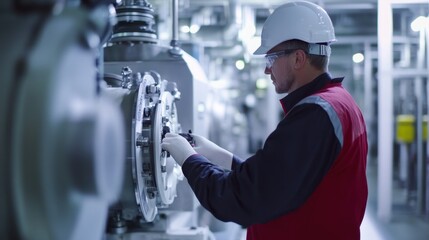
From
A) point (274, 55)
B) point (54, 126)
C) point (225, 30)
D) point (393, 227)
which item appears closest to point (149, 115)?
point (274, 55)

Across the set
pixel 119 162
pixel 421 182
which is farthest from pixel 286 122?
pixel 421 182

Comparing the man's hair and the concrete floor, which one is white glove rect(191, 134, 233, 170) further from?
the concrete floor

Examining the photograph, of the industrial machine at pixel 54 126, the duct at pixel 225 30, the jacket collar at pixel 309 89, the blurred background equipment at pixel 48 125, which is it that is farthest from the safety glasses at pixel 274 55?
the duct at pixel 225 30

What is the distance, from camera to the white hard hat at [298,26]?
121 centimetres

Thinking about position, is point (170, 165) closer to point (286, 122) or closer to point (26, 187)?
point (286, 122)

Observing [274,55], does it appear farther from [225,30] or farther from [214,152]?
[225,30]

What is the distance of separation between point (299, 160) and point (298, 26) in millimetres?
409

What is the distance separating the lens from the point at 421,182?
163 inches

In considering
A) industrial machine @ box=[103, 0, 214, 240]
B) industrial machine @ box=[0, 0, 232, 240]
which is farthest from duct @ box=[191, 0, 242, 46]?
industrial machine @ box=[0, 0, 232, 240]

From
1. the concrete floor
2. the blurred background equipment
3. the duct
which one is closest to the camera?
the blurred background equipment

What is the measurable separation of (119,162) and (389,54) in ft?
12.1

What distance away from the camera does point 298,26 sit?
4.00 feet

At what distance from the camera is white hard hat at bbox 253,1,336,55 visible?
1213 mm

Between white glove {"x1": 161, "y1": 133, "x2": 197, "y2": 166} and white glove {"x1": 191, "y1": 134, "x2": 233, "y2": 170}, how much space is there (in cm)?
21
